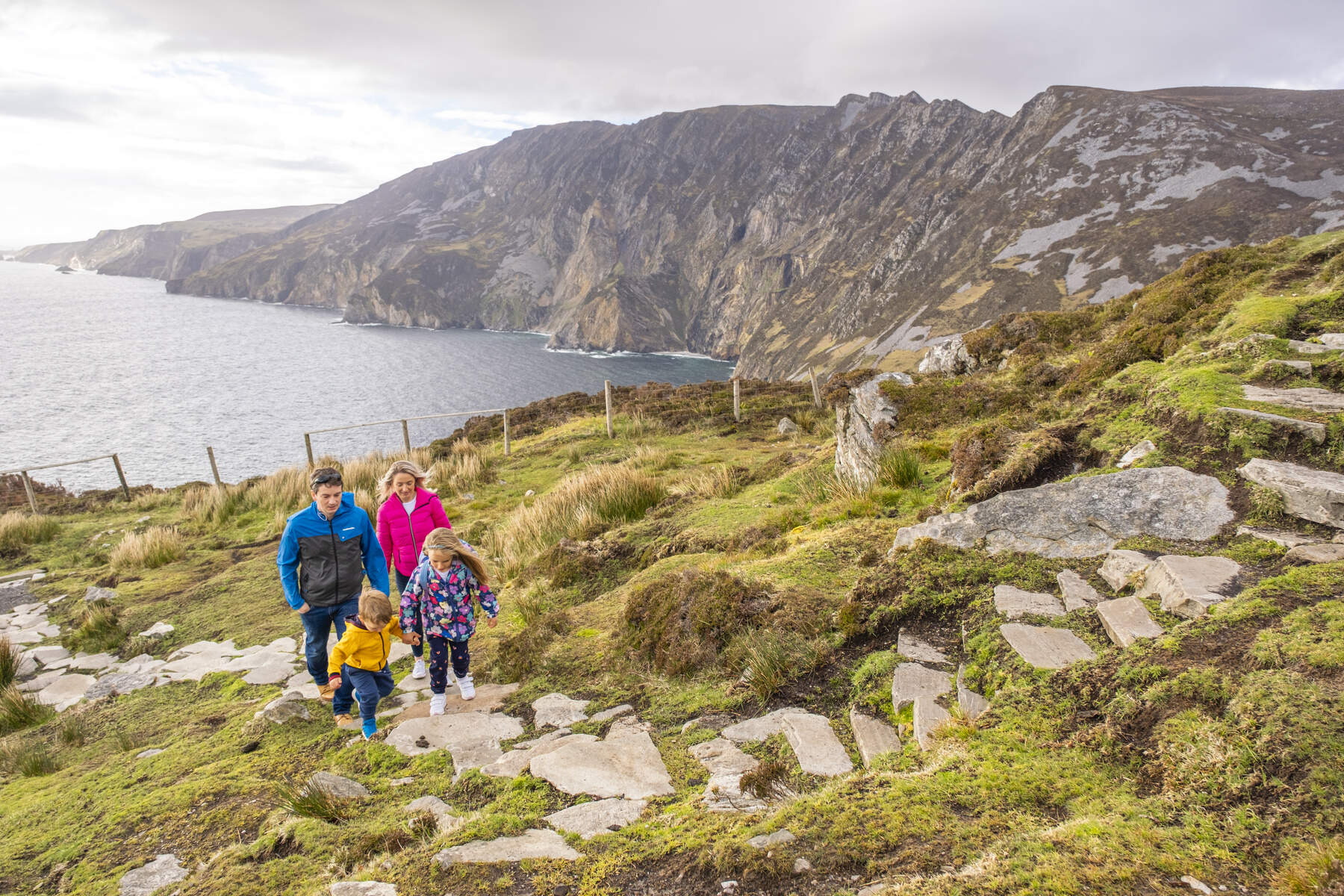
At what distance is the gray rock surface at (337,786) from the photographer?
3.60m

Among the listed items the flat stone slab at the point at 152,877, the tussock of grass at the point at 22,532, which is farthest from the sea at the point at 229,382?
the flat stone slab at the point at 152,877

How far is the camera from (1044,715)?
2926 mm

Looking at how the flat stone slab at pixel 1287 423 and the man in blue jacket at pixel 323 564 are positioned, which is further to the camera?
the man in blue jacket at pixel 323 564

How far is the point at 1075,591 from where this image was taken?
3.81m

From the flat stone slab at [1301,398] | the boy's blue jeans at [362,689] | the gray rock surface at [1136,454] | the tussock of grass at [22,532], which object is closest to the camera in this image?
the flat stone slab at [1301,398]

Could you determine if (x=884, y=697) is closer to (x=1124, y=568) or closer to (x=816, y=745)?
(x=816, y=745)

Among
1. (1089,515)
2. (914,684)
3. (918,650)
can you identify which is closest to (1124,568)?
(1089,515)

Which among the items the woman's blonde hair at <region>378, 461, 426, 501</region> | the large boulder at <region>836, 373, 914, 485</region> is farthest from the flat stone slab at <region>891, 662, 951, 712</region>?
the woman's blonde hair at <region>378, 461, 426, 501</region>

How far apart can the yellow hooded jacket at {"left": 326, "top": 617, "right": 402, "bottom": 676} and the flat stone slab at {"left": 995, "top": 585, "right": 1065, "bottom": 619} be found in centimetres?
439

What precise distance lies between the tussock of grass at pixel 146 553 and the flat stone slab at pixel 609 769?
1089 centimetres

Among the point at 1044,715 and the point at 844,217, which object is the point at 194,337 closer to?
the point at 844,217

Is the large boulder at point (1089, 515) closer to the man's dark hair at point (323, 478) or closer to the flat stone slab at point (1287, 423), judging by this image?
the flat stone slab at point (1287, 423)

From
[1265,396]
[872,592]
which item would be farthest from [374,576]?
[1265,396]

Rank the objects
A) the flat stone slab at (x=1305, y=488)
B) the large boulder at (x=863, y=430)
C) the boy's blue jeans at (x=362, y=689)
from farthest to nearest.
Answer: the large boulder at (x=863, y=430) < the boy's blue jeans at (x=362, y=689) < the flat stone slab at (x=1305, y=488)
